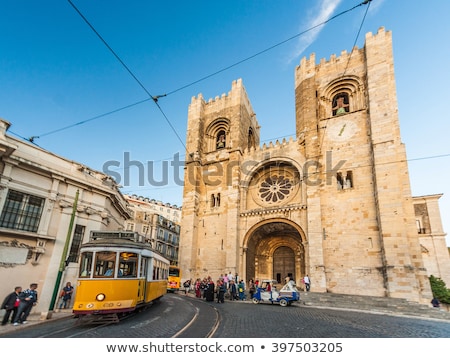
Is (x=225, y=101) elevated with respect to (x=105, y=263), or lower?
elevated

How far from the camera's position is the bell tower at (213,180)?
2230 centimetres

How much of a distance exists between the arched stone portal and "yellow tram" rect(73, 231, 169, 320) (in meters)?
13.9

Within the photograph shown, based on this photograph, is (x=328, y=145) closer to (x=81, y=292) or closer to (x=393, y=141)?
(x=393, y=141)

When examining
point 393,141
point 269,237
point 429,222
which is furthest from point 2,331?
point 429,222

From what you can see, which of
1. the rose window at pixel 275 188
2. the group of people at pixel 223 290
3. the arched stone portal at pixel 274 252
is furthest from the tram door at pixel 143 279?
the rose window at pixel 275 188

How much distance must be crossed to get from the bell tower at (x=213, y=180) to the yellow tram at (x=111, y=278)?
515 inches

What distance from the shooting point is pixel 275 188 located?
2267cm

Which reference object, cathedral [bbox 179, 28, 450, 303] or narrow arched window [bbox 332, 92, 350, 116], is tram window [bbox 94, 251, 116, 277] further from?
narrow arched window [bbox 332, 92, 350, 116]

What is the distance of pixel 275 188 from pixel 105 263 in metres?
17.0

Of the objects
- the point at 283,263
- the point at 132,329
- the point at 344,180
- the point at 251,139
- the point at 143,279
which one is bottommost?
the point at 132,329

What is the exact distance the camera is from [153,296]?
10.0 meters

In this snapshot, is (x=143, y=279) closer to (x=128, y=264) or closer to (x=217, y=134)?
(x=128, y=264)

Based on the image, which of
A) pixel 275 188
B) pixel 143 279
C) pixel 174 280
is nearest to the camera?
pixel 143 279

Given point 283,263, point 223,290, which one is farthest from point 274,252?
point 223,290
